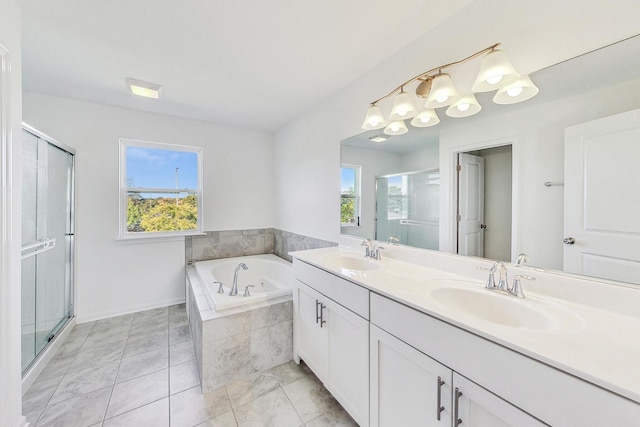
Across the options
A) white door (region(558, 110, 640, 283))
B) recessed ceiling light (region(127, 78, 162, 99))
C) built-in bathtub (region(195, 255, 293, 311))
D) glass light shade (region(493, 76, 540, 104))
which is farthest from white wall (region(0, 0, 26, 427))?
white door (region(558, 110, 640, 283))

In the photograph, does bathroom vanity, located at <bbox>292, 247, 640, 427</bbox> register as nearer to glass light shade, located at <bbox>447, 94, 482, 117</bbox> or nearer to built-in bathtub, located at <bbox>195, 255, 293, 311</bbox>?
glass light shade, located at <bbox>447, 94, 482, 117</bbox>

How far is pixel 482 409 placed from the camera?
2.63 ft

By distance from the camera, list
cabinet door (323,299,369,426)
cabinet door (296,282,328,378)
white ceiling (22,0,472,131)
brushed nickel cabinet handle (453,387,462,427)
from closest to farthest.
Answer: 1. brushed nickel cabinet handle (453,387,462,427)
2. cabinet door (323,299,369,426)
3. white ceiling (22,0,472,131)
4. cabinet door (296,282,328,378)

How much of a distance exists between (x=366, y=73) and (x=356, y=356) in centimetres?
201

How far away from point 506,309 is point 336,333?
875 mm

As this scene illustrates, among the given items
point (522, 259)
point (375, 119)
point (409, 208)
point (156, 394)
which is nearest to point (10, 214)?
point (156, 394)

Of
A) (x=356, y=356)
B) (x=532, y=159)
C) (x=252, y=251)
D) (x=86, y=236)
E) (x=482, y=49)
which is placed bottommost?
(x=356, y=356)

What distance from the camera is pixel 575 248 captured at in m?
1.05

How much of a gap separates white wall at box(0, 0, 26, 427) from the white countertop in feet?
5.69

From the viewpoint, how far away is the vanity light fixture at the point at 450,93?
45.3 inches

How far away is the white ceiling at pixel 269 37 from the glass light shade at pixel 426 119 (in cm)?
29

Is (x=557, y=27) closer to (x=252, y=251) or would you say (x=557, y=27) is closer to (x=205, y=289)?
(x=205, y=289)

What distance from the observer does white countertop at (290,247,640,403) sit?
0.59 m

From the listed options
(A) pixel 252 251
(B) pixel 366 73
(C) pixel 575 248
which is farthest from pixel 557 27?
(A) pixel 252 251
